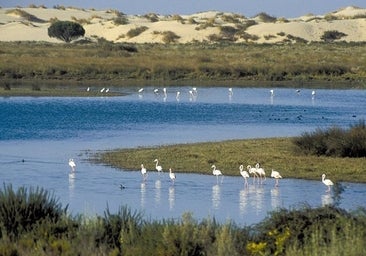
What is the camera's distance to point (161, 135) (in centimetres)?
3259

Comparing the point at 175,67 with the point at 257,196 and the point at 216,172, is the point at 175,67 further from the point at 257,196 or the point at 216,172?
the point at 257,196

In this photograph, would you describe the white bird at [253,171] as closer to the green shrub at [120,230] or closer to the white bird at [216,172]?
the white bird at [216,172]

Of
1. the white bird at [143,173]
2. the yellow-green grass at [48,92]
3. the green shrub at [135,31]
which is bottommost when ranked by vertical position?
the white bird at [143,173]

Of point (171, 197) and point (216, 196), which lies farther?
point (216, 196)

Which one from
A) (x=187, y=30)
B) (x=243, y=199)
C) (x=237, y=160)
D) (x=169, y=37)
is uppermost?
(x=187, y=30)

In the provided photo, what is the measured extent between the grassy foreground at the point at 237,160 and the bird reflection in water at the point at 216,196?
87.8 inches

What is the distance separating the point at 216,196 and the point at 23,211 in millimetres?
7900

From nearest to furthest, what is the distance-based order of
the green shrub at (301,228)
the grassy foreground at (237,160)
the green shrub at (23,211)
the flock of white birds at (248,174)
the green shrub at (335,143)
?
1. the green shrub at (301,228)
2. the green shrub at (23,211)
3. the flock of white birds at (248,174)
4. the grassy foreground at (237,160)
5. the green shrub at (335,143)

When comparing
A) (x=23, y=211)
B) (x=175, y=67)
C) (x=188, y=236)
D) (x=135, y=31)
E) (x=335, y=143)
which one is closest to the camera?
(x=188, y=236)

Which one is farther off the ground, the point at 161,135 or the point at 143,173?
the point at 161,135

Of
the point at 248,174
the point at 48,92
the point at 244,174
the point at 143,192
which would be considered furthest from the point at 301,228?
the point at 48,92

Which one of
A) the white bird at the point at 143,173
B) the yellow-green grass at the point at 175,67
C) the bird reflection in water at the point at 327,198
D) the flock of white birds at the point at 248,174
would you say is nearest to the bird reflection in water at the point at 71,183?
the flock of white birds at the point at 248,174

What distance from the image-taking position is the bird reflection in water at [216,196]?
18930mm

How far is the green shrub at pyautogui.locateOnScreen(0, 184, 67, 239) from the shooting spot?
12.4 meters
